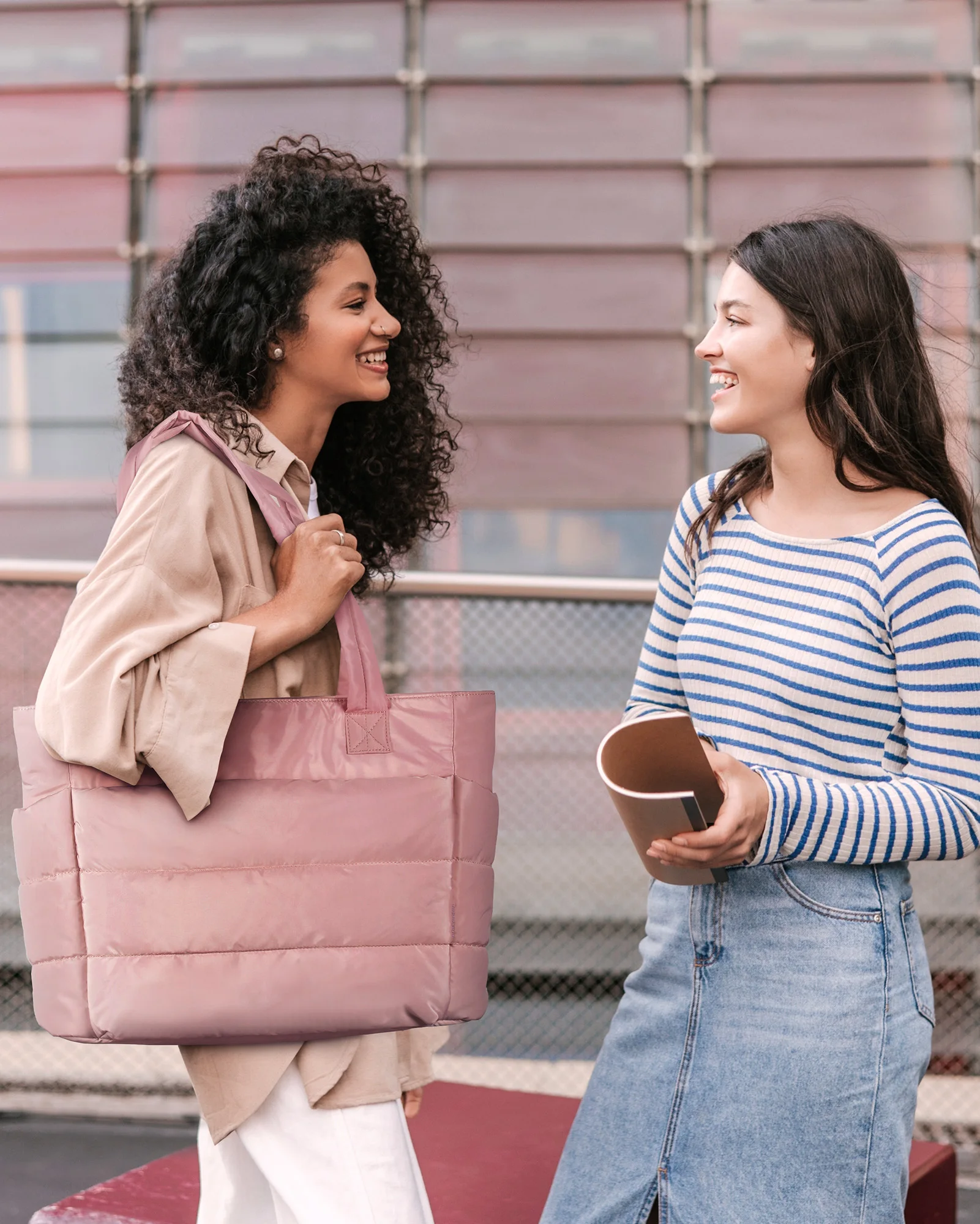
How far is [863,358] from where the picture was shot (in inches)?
59.6

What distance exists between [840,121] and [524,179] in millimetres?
1116

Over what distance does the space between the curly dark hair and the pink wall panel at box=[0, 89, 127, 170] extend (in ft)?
9.81

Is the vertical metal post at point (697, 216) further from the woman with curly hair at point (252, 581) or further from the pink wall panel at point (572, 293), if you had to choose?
the woman with curly hair at point (252, 581)

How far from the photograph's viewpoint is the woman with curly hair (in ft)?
4.33

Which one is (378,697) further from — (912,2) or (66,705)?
(912,2)

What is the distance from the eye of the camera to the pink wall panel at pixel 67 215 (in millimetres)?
4527

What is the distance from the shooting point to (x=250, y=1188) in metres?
1.60

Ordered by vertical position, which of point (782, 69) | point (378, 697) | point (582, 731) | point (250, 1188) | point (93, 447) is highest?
point (782, 69)

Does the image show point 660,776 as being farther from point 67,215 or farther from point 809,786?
point 67,215

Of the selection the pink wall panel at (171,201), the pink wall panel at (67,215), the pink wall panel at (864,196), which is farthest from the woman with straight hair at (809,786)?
the pink wall panel at (67,215)

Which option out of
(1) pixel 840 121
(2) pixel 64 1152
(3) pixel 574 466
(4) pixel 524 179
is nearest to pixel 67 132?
(4) pixel 524 179

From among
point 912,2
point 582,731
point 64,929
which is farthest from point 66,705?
point 912,2

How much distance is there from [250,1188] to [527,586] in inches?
76.8

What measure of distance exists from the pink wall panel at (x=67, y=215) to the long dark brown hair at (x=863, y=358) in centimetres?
354
